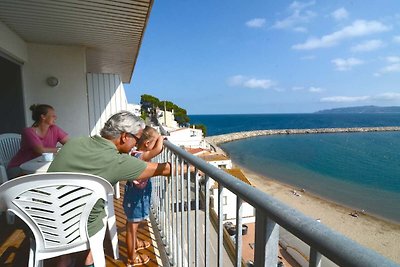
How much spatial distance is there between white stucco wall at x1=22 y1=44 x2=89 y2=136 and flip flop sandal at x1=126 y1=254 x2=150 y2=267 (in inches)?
132

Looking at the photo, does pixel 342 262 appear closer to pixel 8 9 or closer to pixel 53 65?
pixel 8 9

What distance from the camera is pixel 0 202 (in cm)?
131

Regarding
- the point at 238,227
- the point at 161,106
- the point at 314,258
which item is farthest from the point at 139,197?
the point at 161,106

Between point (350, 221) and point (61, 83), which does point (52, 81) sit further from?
point (350, 221)

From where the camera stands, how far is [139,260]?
6.98ft

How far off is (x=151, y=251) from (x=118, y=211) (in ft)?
3.43

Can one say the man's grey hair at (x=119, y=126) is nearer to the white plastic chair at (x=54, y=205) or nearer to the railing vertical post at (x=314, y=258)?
the white plastic chair at (x=54, y=205)

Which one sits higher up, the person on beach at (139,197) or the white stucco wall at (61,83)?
the white stucco wall at (61,83)

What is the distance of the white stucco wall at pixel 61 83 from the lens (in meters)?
4.38

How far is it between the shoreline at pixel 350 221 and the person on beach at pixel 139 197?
11688 millimetres

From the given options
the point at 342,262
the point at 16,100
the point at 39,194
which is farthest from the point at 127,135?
the point at 16,100

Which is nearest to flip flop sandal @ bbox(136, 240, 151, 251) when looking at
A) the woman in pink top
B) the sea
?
the woman in pink top

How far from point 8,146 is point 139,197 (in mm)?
2270

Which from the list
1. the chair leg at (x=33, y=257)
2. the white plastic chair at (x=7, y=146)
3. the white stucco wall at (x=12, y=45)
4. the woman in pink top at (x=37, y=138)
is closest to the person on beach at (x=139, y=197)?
the chair leg at (x=33, y=257)
